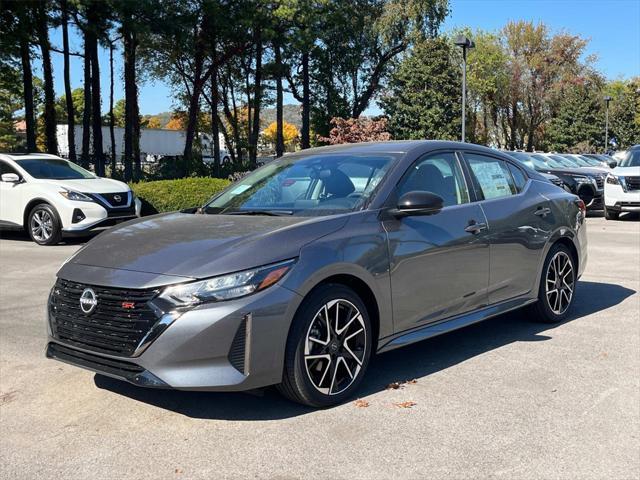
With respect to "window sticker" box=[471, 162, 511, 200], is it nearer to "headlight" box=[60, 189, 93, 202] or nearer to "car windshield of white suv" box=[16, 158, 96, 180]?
"headlight" box=[60, 189, 93, 202]

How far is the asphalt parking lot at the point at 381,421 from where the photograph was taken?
331 cm

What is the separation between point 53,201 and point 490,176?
8.91 metres

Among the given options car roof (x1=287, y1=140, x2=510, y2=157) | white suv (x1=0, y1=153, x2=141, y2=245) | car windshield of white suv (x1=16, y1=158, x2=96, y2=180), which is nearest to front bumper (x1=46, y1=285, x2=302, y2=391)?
car roof (x1=287, y1=140, x2=510, y2=157)

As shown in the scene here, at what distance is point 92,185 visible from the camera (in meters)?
12.5

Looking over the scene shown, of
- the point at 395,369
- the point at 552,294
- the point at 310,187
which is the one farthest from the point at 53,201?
the point at 552,294

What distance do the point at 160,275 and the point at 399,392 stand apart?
1.73 metres

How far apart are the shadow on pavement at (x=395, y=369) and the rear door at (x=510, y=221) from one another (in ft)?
1.48

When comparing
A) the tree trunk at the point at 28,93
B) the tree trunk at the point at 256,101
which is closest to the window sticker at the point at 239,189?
the tree trunk at the point at 28,93

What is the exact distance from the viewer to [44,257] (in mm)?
10758

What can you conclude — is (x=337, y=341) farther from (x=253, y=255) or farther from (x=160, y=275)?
(x=160, y=275)

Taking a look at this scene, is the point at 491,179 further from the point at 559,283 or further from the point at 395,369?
the point at 395,369

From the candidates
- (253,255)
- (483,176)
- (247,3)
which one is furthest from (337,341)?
(247,3)

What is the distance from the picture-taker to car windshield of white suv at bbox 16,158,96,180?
12719mm

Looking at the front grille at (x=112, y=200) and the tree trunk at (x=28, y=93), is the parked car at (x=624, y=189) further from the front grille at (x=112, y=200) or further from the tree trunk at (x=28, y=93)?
the tree trunk at (x=28, y=93)
